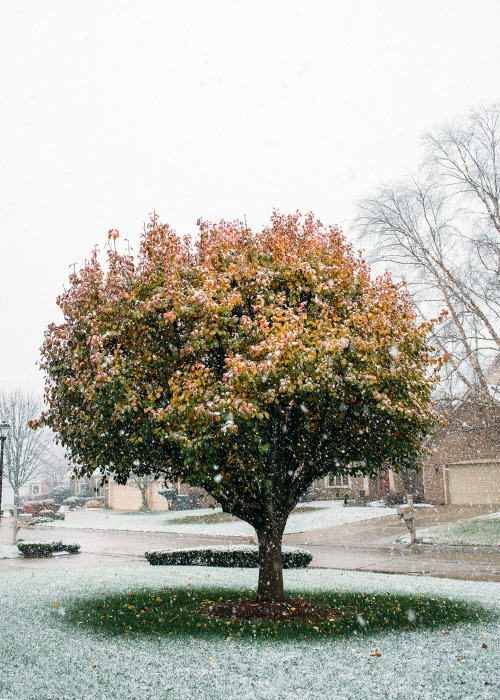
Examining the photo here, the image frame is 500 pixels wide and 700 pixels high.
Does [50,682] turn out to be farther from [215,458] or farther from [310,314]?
[310,314]

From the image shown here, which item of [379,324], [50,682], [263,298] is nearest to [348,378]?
[379,324]

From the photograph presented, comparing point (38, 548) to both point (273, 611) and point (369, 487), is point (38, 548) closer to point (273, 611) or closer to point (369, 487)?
point (273, 611)

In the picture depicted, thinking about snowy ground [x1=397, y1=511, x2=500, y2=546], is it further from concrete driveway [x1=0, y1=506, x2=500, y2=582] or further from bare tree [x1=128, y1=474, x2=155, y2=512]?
bare tree [x1=128, y1=474, x2=155, y2=512]

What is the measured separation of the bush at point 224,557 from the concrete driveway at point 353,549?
100 cm

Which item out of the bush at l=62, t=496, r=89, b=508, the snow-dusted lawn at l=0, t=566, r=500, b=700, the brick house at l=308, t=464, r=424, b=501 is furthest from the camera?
the bush at l=62, t=496, r=89, b=508

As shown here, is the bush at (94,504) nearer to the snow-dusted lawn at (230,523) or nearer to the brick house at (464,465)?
the snow-dusted lawn at (230,523)

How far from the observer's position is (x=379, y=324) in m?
7.57

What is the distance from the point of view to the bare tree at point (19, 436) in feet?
141

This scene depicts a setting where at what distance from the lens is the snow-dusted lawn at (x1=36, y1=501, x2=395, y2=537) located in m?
25.2

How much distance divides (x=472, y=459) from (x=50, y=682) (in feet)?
91.8

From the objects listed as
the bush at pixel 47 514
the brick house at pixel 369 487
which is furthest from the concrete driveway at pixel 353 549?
the bush at pixel 47 514

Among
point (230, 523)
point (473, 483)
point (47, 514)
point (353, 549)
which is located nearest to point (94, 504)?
point (47, 514)

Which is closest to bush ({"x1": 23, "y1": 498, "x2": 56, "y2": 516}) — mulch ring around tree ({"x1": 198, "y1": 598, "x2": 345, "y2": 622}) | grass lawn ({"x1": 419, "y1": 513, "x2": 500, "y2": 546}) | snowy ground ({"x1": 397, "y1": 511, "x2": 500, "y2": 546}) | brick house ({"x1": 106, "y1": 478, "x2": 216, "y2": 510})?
brick house ({"x1": 106, "y1": 478, "x2": 216, "y2": 510})

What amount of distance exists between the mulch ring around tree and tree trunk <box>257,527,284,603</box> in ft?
0.44
